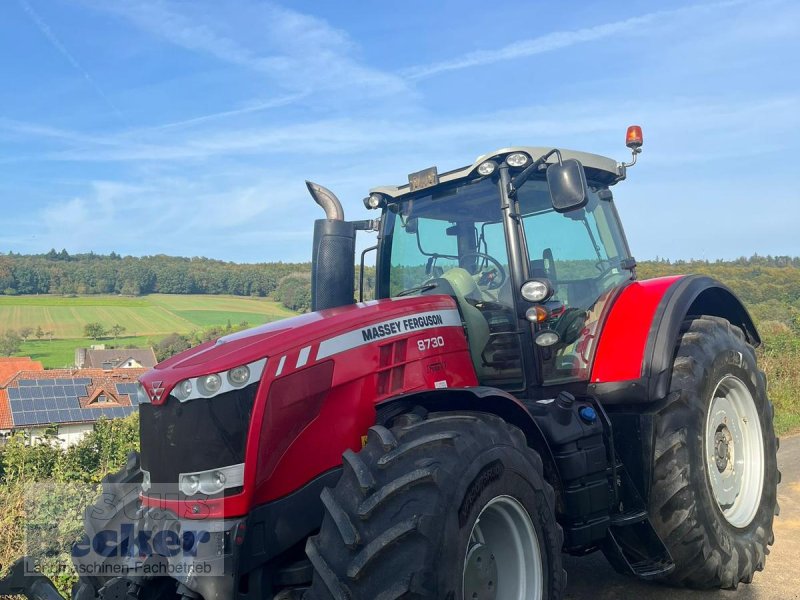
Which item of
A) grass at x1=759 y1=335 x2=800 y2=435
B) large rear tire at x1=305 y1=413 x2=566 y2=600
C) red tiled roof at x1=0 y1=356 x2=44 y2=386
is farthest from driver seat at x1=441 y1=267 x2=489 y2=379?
red tiled roof at x1=0 y1=356 x2=44 y2=386

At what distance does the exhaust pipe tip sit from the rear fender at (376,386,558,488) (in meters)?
1.46

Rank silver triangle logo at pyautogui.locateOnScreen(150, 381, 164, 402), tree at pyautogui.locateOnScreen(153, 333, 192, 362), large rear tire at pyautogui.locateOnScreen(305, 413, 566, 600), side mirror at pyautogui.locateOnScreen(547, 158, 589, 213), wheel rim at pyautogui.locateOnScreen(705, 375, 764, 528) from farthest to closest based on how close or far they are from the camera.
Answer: tree at pyautogui.locateOnScreen(153, 333, 192, 362), wheel rim at pyautogui.locateOnScreen(705, 375, 764, 528), side mirror at pyautogui.locateOnScreen(547, 158, 589, 213), silver triangle logo at pyautogui.locateOnScreen(150, 381, 164, 402), large rear tire at pyautogui.locateOnScreen(305, 413, 566, 600)

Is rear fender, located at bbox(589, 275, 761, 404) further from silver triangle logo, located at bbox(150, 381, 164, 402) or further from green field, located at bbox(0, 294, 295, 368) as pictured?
green field, located at bbox(0, 294, 295, 368)

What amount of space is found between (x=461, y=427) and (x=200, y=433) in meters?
1.03

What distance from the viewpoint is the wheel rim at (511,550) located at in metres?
2.85

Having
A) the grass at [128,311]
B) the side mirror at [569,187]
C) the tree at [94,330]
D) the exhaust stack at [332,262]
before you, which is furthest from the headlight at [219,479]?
the tree at [94,330]

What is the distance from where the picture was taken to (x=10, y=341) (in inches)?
2026

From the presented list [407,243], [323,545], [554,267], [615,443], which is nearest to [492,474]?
[323,545]

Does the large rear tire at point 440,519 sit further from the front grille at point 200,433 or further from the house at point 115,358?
the house at point 115,358

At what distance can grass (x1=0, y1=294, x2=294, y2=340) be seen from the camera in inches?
1801

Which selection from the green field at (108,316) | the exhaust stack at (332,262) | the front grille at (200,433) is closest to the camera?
the front grille at (200,433)

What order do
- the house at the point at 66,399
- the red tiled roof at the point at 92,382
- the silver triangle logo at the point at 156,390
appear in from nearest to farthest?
the silver triangle logo at the point at 156,390, the house at the point at 66,399, the red tiled roof at the point at 92,382

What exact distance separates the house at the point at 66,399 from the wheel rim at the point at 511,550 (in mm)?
31470

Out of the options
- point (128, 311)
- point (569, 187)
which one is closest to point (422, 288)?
point (569, 187)
